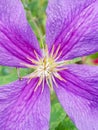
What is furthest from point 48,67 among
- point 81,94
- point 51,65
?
point 81,94

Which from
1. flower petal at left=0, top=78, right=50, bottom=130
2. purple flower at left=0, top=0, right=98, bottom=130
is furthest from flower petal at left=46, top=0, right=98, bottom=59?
flower petal at left=0, top=78, right=50, bottom=130

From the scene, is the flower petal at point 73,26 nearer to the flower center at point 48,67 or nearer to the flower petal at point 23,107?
the flower center at point 48,67

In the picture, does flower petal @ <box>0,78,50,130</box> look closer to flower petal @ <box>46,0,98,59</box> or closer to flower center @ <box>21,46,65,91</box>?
flower center @ <box>21,46,65,91</box>

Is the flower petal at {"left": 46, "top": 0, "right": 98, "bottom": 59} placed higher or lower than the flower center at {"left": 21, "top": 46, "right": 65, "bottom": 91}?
higher

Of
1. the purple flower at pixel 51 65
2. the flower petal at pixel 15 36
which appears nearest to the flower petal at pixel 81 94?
the purple flower at pixel 51 65

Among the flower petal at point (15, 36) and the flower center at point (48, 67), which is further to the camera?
the flower center at point (48, 67)

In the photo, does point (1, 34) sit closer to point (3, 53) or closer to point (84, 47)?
point (3, 53)

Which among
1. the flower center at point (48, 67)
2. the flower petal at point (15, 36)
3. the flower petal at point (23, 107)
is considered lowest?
the flower petal at point (23, 107)
